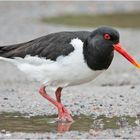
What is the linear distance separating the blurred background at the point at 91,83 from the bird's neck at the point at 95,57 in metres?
A: 1.05

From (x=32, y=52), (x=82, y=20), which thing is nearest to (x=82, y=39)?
(x=32, y=52)

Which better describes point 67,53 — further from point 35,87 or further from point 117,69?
point 117,69

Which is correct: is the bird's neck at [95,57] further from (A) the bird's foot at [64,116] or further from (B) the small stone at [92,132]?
(B) the small stone at [92,132]

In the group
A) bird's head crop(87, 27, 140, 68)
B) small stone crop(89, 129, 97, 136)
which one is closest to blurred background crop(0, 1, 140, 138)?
small stone crop(89, 129, 97, 136)

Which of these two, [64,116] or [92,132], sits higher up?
[64,116]

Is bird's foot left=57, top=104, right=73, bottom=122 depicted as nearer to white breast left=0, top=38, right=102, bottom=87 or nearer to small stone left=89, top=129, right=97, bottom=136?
white breast left=0, top=38, right=102, bottom=87

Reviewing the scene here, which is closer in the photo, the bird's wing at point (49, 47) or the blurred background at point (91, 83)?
the bird's wing at point (49, 47)

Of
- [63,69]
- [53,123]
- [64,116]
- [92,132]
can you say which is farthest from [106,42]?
[92,132]

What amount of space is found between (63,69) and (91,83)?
15.1ft

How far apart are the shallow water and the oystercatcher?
0.27m

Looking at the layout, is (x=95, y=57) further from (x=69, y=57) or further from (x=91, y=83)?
(x=91, y=83)

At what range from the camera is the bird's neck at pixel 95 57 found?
31.9 ft

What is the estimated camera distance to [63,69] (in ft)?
32.2

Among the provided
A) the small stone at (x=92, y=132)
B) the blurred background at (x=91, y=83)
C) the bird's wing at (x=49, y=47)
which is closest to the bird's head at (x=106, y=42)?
the bird's wing at (x=49, y=47)
